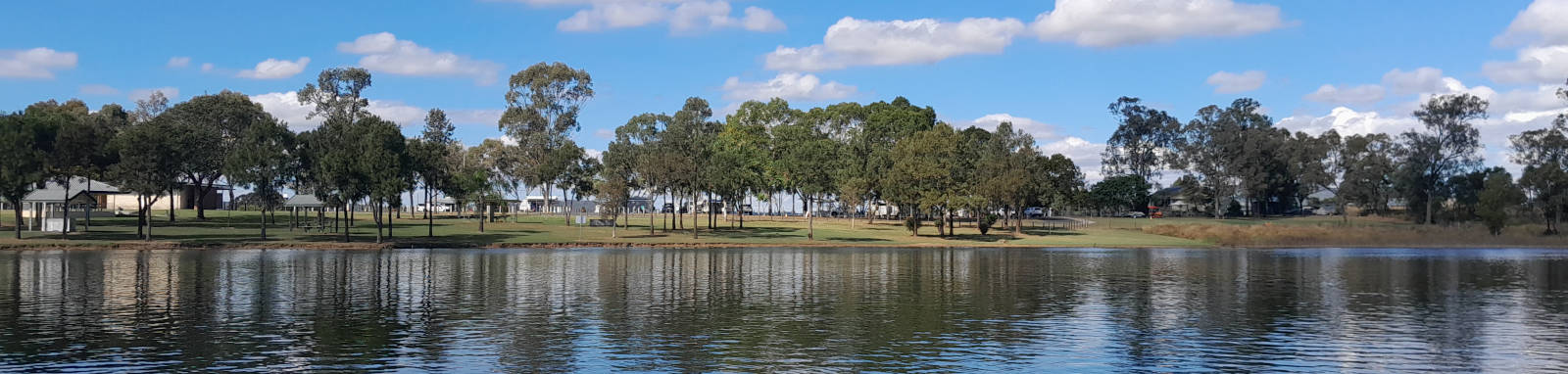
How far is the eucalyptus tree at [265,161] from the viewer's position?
317ft

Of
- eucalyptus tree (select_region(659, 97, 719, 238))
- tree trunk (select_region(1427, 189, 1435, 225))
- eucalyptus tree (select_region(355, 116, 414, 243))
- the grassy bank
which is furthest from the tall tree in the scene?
tree trunk (select_region(1427, 189, 1435, 225))

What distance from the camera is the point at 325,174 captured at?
308ft

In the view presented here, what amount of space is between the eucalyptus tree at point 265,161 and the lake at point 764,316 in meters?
23.5

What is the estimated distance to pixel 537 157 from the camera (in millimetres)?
144625

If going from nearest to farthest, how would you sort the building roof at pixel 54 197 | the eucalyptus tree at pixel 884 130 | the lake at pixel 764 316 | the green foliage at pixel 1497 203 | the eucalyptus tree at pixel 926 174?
the lake at pixel 764 316
the building roof at pixel 54 197
the eucalyptus tree at pixel 926 174
the green foliage at pixel 1497 203
the eucalyptus tree at pixel 884 130

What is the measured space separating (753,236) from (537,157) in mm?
45083

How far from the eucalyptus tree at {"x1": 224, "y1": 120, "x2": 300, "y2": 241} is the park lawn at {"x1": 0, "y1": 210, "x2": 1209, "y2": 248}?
16.0 ft

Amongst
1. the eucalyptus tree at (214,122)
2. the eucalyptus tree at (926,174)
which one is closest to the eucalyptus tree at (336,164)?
the eucalyptus tree at (214,122)

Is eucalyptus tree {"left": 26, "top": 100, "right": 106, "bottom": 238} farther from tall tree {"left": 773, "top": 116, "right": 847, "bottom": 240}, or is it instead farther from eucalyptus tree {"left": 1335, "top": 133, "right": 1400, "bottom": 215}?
eucalyptus tree {"left": 1335, "top": 133, "right": 1400, "bottom": 215}

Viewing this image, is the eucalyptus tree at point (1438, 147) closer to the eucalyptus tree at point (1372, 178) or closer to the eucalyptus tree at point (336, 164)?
the eucalyptus tree at point (1372, 178)

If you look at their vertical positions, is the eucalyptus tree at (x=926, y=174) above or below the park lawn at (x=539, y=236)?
above

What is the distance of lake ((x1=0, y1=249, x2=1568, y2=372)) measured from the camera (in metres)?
30.9

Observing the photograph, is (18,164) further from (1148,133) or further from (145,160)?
(1148,133)

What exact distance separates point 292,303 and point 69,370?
56.6 ft
